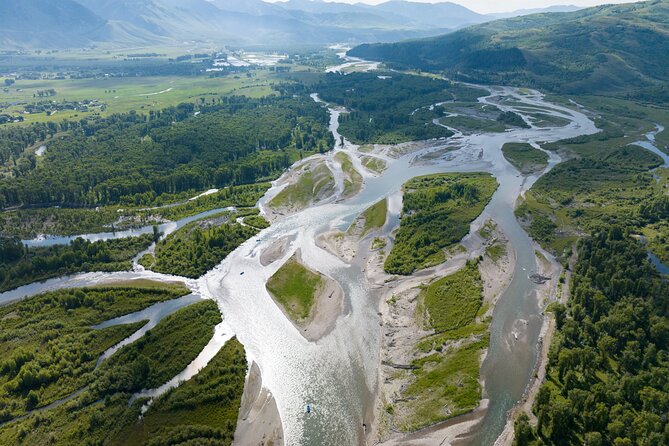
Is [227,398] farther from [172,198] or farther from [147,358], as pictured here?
[172,198]

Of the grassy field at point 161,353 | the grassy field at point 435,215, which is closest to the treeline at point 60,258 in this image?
the grassy field at point 161,353

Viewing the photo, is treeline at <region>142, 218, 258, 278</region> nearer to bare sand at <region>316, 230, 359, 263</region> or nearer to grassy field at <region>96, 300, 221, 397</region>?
grassy field at <region>96, 300, 221, 397</region>

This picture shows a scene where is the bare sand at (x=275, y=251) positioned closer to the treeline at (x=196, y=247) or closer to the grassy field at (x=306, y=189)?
the treeline at (x=196, y=247)

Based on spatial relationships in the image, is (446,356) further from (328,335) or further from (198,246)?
(198,246)

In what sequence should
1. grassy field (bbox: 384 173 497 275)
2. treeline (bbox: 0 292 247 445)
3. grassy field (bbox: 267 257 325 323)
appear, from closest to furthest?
treeline (bbox: 0 292 247 445) → grassy field (bbox: 267 257 325 323) → grassy field (bbox: 384 173 497 275)

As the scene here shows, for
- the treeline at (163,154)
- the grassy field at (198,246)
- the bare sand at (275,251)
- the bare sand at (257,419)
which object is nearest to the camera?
the bare sand at (257,419)

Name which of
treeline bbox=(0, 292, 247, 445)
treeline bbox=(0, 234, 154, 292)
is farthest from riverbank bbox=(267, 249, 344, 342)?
treeline bbox=(0, 234, 154, 292)
